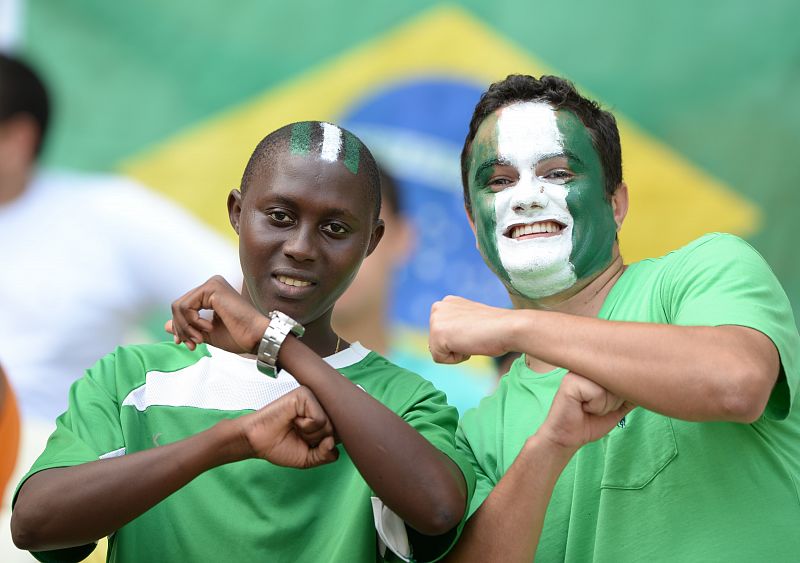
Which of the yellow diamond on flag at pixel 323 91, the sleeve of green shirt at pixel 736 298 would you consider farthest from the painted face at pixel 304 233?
the yellow diamond on flag at pixel 323 91

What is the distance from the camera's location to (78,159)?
4594mm

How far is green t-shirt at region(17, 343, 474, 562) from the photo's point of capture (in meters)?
2.20

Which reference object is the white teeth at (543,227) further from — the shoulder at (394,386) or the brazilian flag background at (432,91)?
the brazilian flag background at (432,91)

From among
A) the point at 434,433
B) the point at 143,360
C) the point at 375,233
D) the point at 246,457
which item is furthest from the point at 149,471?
the point at 375,233

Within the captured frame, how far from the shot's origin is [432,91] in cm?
448

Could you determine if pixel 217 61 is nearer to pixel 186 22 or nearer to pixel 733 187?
pixel 186 22

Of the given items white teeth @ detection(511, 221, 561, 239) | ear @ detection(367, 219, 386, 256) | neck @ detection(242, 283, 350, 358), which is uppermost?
ear @ detection(367, 219, 386, 256)

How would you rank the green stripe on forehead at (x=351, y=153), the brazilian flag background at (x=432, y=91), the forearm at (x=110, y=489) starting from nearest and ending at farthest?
the forearm at (x=110, y=489), the green stripe on forehead at (x=351, y=153), the brazilian flag background at (x=432, y=91)

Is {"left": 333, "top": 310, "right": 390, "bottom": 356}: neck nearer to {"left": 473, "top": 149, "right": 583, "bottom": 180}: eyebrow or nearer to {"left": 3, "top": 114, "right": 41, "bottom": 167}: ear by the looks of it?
{"left": 3, "top": 114, "right": 41, "bottom": 167}: ear

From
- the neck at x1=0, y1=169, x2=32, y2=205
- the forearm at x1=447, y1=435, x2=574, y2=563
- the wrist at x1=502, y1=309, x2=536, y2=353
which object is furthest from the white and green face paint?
the neck at x1=0, y1=169, x2=32, y2=205

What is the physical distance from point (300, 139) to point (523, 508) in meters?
0.96

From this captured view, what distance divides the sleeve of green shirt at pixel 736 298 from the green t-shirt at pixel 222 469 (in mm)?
560

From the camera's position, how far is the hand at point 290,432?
2.06 metres

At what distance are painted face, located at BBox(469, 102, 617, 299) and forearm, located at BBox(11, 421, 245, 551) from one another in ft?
2.83
